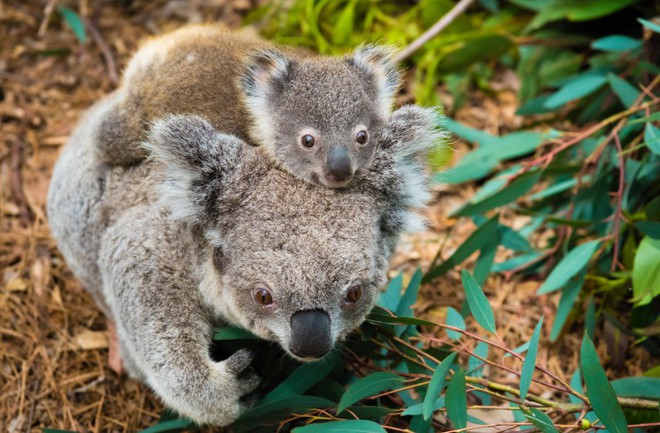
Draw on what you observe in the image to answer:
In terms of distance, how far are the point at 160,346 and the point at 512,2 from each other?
369 centimetres

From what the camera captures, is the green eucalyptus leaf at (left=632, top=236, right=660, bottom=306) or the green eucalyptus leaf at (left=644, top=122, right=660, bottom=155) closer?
the green eucalyptus leaf at (left=632, top=236, right=660, bottom=306)

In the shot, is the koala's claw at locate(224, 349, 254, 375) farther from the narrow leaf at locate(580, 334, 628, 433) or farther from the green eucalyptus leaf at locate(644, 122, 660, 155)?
the green eucalyptus leaf at locate(644, 122, 660, 155)

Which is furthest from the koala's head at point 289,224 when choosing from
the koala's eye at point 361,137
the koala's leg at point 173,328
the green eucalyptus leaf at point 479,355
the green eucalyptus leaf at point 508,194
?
the green eucalyptus leaf at point 508,194

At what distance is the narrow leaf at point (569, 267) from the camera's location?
359 centimetres

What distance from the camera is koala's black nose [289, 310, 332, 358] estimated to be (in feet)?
8.17

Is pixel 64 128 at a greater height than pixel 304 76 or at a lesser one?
lesser

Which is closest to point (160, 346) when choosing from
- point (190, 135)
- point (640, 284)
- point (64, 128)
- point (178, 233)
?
point (178, 233)

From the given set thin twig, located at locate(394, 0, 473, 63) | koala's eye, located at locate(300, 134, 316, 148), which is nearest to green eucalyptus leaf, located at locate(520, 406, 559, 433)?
koala's eye, located at locate(300, 134, 316, 148)

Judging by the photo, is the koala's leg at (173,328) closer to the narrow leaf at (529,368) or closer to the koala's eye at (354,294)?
the koala's eye at (354,294)

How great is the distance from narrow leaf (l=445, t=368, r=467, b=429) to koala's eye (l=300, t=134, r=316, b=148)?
109 centimetres

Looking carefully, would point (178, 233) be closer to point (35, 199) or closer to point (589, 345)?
point (589, 345)

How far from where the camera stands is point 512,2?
5281 mm

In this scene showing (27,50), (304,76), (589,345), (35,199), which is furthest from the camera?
(27,50)

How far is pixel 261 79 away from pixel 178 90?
36 centimetres
